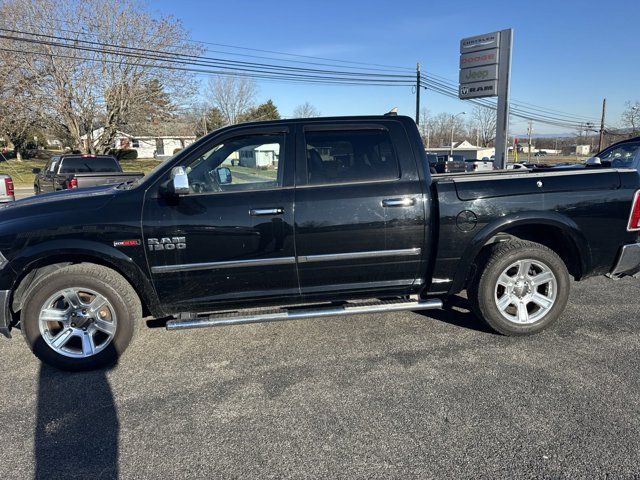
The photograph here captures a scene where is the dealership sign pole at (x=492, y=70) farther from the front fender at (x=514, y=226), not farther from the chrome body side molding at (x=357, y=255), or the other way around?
the chrome body side molding at (x=357, y=255)

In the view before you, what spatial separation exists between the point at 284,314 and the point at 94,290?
1.51m

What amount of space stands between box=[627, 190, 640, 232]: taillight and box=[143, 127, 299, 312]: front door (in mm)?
3014

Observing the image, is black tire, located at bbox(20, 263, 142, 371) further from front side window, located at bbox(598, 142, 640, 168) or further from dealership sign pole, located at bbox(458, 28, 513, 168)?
dealership sign pole, located at bbox(458, 28, 513, 168)

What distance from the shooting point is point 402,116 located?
393 cm

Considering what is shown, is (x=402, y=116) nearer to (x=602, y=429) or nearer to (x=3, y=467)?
(x=602, y=429)

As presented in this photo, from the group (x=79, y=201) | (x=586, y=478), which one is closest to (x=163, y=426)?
(x=79, y=201)

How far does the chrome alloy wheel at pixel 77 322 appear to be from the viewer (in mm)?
3508

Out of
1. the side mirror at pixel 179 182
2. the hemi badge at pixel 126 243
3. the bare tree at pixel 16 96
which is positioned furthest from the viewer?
the bare tree at pixel 16 96

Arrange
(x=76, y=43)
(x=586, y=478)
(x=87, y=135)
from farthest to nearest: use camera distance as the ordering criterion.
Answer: (x=87, y=135)
(x=76, y=43)
(x=586, y=478)

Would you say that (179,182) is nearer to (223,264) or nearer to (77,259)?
(223,264)

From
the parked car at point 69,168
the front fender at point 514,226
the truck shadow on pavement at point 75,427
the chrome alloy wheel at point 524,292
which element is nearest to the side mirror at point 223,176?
the truck shadow on pavement at point 75,427

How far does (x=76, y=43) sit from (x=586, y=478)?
1158 inches

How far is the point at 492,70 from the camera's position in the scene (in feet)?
40.6

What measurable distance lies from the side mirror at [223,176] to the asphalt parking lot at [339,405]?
1462 mm
